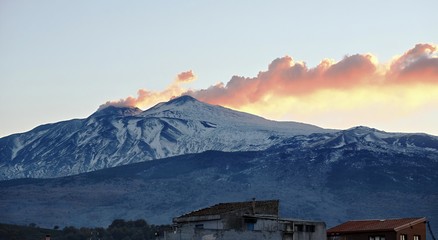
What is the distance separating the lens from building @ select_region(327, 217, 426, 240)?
81.2 m

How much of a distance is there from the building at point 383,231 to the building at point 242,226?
318cm

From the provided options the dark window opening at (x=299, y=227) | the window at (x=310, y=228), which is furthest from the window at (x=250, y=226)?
the window at (x=310, y=228)

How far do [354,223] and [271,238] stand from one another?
44.6 feet

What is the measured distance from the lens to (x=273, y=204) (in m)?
84.1

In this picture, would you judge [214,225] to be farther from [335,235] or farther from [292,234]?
[335,235]

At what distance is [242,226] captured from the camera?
79188 mm

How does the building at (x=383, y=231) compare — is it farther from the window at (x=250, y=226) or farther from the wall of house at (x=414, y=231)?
the window at (x=250, y=226)

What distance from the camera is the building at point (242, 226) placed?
76375 mm

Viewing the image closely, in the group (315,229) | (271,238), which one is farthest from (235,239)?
(315,229)

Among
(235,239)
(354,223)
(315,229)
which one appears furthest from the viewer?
(354,223)

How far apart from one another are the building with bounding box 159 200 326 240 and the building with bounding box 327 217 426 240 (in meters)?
3.18

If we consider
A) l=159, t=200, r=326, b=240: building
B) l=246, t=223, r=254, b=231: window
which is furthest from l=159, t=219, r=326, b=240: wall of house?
l=246, t=223, r=254, b=231: window

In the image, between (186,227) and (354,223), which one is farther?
(354,223)

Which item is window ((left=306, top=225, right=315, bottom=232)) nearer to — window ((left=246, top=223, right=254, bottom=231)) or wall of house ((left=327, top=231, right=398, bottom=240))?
wall of house ((left=327, top=231, right=398, bottom=240))
